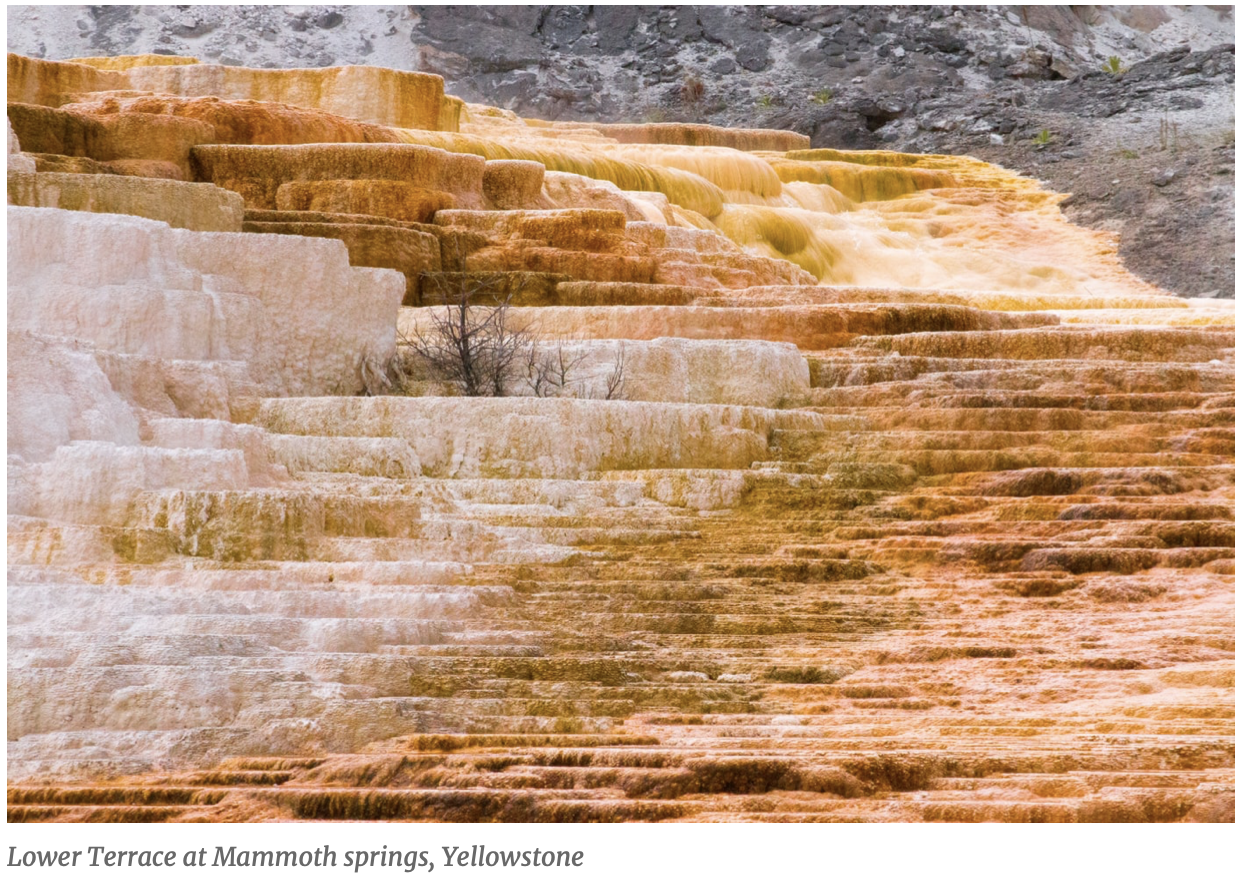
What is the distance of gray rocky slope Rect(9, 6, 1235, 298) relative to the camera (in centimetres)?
2019

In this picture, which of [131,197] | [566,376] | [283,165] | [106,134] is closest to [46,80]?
[106,134]

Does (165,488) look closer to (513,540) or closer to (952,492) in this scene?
(513,540)

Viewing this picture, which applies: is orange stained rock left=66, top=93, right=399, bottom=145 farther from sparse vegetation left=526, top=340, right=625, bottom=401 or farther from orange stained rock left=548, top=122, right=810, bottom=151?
orange stained rock left=548, top=122, right=810, bottom=151

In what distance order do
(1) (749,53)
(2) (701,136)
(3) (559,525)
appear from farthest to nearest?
(1) (749,53)
(2) (701,136)
(3) (559,525)

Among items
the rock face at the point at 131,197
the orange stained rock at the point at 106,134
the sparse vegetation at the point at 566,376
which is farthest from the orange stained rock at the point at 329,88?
the sparse vegetation at the point at 566,376

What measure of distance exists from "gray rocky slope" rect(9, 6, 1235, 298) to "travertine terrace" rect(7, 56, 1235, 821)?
36.7 feet

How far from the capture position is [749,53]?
73.7ft

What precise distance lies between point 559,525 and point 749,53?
60.8ft

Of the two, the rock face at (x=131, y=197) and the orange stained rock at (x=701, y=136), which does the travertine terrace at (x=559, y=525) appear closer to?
the rock face at (x=131, y=197)

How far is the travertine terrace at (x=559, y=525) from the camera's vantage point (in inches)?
129

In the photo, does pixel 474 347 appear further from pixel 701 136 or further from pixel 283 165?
pixel 701 136

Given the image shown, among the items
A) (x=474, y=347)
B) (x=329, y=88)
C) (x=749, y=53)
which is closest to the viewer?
(x=474, y=347)

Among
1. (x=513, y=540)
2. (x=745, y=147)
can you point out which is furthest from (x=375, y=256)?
(x=745, y=147)

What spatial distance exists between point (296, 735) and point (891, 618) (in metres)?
2.00
